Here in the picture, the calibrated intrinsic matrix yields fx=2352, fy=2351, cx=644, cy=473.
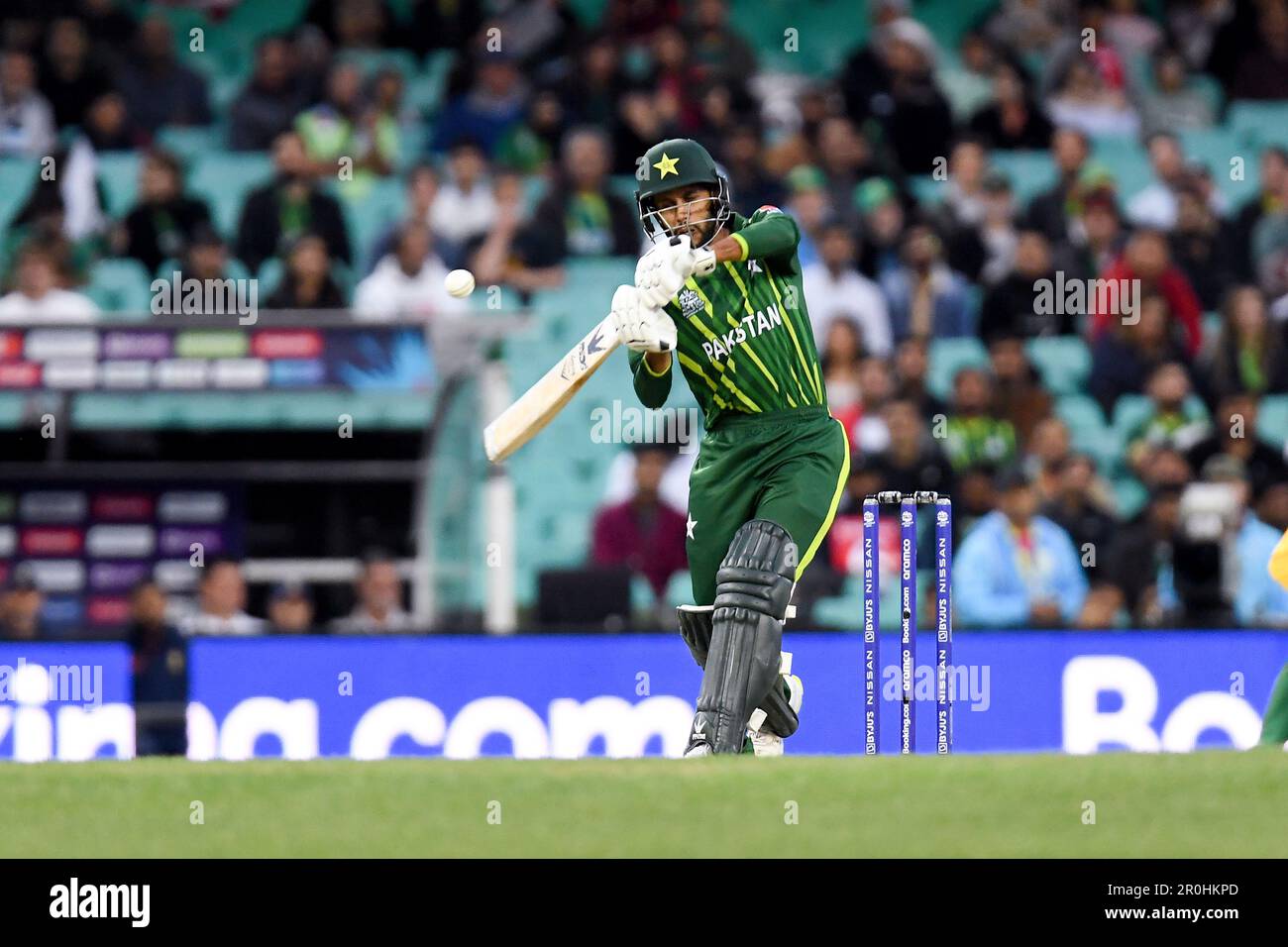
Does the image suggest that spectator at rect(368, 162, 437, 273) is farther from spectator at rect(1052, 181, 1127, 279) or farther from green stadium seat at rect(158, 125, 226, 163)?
spectator at rect(1052, 181, 1127, 279)

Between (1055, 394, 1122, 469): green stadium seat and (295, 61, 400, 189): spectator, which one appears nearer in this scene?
(1055, 394, 1122, 469): green stadium seat

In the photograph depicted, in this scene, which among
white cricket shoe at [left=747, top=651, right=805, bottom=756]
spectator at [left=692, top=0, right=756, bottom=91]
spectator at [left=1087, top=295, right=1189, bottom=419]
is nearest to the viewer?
white cricket shoe at [left=747, top=651, right=805, bottom=756]

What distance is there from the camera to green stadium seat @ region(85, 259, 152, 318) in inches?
588

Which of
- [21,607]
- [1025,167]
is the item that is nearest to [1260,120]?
[1025,167]

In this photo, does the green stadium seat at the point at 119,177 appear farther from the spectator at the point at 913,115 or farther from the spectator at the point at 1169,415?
the spectator at the point at 1169,415

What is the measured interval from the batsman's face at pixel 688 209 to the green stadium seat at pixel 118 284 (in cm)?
752

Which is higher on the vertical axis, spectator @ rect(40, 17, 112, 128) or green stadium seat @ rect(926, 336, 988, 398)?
spectator @ rect(40, 17, 112, 128)

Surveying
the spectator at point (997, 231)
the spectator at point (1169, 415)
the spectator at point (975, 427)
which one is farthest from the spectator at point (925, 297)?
the spectator at point (1169, 415)

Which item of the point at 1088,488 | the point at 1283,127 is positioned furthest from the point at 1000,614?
the point at 1283,127

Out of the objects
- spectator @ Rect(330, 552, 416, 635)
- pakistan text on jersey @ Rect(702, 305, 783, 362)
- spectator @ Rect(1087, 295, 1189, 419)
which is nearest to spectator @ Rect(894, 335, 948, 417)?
spectator @ Rect(1087, 295, 1189, 419)

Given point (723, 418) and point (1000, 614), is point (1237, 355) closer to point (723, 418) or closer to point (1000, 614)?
point (1000, 614)

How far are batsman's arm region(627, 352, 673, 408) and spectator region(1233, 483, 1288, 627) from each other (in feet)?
18.6

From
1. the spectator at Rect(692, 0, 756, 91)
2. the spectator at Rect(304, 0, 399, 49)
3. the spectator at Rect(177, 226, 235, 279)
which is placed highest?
the spectator at Rect(304, 0, 399, 49)

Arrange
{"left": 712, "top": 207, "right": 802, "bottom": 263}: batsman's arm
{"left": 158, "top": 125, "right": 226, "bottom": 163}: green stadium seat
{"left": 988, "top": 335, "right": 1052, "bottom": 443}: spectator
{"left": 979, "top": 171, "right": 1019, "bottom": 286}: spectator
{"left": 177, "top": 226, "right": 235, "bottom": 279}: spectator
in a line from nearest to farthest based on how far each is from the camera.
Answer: {"left": 712, "top": 207, "right": 802, "bottom": 263}: batsman's arm < {"left": 988, "top": 335, "right": 1052, "bottom": 443}: spectator < {"left": 177, "top": 226, "right": 235, "bottom": 279}: spectator < {"left": 979, "top": 171, "right": 1019, "bottom": 286}: spectator < {"left": 158, "top": 125, "right": 226, "bottom": 163}: green stadium seat
